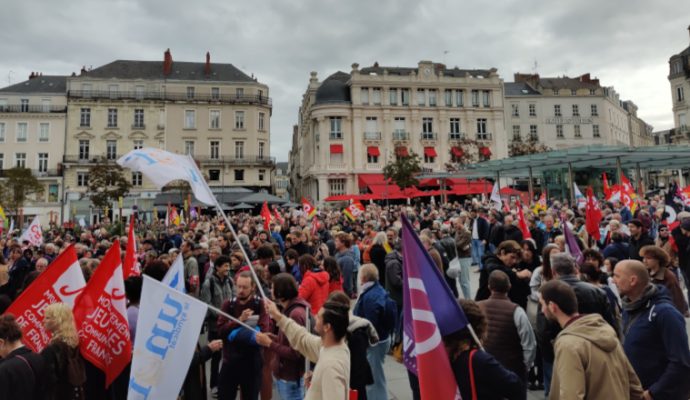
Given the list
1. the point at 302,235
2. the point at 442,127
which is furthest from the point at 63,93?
the point at 302,235

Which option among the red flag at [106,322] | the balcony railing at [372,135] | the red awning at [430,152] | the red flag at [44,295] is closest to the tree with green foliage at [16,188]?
the balcony railing at [372,135]

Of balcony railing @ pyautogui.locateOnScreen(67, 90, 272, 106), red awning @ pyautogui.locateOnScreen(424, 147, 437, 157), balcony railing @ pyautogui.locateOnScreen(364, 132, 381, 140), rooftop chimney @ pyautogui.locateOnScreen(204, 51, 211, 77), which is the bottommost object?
red awning @ pyautogui.locateOnScreen(424, 147, 437, 157)

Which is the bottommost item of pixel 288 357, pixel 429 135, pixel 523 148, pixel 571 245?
pixel 288 357

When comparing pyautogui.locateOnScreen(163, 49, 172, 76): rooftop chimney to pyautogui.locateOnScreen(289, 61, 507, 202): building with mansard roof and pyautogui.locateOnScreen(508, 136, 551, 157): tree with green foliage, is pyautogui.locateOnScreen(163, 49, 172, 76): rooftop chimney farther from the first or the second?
pyautogui.locateOnScreen(508, 136, 551, 157): tree with green foliage

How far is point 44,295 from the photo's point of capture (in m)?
4.10

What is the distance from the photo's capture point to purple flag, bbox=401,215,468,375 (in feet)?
8.80

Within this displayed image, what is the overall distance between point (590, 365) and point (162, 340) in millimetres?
2930

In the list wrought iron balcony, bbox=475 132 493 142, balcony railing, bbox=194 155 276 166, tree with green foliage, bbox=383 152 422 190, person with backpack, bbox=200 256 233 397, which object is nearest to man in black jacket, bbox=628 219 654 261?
person with backpack, bbox=200 256 233 397

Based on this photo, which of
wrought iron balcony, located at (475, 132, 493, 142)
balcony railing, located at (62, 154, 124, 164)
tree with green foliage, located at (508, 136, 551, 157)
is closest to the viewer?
balcony railing, located at (62, 154, 124, 164)

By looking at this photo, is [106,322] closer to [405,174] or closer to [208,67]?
[405,174]

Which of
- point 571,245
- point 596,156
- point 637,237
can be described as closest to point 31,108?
point 596,156

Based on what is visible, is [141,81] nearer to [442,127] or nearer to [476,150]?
[442,127]

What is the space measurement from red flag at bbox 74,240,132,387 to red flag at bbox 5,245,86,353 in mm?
493

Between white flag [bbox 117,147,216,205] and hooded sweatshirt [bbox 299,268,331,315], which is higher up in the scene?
white flag [bbox 117,147,216,205]
